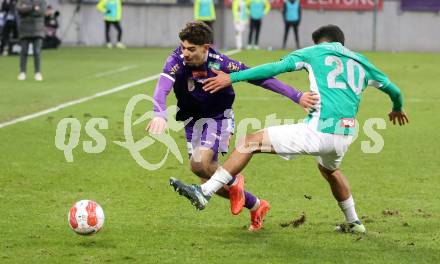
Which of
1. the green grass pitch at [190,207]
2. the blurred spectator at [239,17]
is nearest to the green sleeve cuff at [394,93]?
the green grass pitch at [190,207]

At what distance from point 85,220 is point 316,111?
2044 millimetres

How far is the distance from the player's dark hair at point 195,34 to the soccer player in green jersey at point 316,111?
1.26 ft

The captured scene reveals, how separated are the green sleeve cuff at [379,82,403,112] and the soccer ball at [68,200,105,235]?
257 centimetres

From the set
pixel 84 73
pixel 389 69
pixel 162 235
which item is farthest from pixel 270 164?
pixel 389 69

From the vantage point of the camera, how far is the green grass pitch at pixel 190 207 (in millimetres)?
8328

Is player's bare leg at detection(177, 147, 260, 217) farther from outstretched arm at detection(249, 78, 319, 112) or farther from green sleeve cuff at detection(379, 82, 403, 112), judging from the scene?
green sleeve cuff at detection(379, 82, 403, 112)

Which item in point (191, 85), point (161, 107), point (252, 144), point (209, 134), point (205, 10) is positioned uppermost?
point (191, 85)

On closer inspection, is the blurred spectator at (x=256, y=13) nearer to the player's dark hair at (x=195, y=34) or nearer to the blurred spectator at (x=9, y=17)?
the blurred spectator at (x=9, y=17)

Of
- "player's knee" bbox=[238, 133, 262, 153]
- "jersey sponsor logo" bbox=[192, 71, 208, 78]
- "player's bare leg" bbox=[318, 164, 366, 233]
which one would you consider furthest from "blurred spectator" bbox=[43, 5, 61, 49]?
"player's knee" bbox=[238, 133, 262, 153]

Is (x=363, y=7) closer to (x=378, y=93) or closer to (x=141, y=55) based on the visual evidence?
(x=141, y=55)

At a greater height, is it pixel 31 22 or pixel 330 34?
pixel 330 34

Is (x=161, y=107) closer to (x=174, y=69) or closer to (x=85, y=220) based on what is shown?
(x=174, y=69)

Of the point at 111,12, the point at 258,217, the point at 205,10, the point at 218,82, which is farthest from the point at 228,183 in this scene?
the point at 111,12

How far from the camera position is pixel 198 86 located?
9.34m
